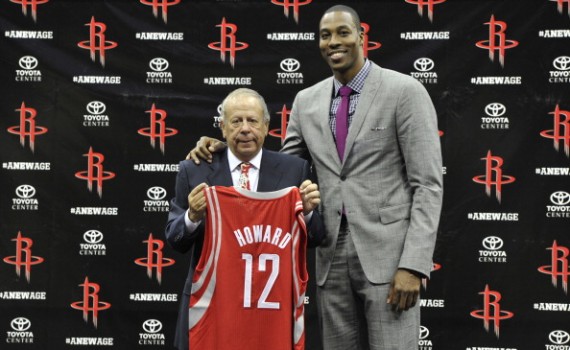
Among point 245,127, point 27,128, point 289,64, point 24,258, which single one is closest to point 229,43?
point 289,64

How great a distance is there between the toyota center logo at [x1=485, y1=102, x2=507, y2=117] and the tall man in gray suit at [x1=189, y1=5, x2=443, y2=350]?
6.10 feet

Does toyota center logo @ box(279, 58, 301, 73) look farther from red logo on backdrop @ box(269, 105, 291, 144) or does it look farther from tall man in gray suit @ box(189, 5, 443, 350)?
tall man in gray suit @ box(189, 5, 443, 350)

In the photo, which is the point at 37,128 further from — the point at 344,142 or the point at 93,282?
the point at 344,142

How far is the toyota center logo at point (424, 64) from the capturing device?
4.01m

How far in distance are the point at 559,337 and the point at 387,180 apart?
2.35m

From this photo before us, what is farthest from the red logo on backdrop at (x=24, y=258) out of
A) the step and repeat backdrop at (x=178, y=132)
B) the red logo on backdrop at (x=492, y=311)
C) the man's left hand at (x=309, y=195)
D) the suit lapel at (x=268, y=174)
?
the red logo on backdrop at (x=492, y=311)

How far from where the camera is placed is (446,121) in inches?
157

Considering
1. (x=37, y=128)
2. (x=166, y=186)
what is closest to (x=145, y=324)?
(x=166, y=186)

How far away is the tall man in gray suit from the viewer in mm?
2195

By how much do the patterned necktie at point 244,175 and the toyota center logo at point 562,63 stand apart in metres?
2.53

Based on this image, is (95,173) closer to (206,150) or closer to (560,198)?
(206,150)

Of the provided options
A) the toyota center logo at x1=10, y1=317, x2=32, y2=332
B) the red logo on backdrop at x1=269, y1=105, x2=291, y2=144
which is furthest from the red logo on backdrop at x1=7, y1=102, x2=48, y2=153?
the red logo on backdrop at x1=269, y1=105, x2=291, y2=144

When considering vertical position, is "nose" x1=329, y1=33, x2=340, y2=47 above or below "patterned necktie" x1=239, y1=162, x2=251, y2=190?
above

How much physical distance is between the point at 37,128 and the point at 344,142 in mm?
2667
